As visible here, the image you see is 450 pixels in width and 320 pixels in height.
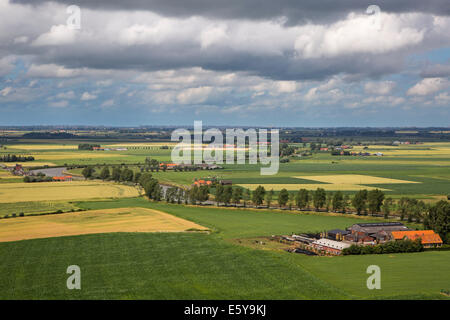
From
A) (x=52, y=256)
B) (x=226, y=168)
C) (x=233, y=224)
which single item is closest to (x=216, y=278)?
(x=52, y=256)

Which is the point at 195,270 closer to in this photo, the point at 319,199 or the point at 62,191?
the point at 319,199

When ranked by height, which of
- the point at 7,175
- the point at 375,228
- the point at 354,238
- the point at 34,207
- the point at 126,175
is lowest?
the point at 354,238

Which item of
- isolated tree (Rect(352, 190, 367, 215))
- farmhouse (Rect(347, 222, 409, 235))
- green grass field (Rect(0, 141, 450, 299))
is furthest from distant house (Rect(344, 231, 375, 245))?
isolated tree (Rect(352, 190, 367, 215))

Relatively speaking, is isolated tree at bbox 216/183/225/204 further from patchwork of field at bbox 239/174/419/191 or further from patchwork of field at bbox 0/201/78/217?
patchwork of field at bbox 0/201/78/217

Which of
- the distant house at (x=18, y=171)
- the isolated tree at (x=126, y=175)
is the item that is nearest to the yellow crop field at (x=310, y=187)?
the isolated tree at (x=126, y=175)

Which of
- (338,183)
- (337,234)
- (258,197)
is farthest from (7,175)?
(337,234)

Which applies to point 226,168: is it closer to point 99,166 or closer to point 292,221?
point 99,166

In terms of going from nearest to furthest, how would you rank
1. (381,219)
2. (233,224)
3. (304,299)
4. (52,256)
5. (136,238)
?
(304,299)
(52,256)
(136,238)
(233,224)
(381,219)

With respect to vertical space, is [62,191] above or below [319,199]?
below
